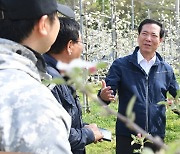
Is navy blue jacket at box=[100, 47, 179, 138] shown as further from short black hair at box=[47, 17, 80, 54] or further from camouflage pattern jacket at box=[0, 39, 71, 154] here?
camouflage pattern jacket at box=[0, 39, 71, 154]

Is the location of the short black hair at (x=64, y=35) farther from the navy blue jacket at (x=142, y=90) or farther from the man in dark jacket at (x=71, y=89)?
the navy blue jacket at (x=142, y=90)

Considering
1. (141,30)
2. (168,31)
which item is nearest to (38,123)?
(141,30)

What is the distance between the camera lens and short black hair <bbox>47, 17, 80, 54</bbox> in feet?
9.15

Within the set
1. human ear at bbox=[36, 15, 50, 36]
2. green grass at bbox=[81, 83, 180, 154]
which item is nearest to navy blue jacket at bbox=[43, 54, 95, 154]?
human ear at bbox=[36, 15, 50, 36]

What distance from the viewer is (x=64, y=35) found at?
9.21ft

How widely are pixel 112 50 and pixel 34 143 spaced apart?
445 inches

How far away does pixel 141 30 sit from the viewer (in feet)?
13.1

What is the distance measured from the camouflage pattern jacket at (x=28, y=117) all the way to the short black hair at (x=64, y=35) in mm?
1450

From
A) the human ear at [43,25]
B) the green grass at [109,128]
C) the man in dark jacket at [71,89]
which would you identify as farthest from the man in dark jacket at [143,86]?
the human ear at [43,25]

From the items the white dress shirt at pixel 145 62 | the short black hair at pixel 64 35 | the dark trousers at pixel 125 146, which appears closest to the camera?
the short black hair at pixel 64 35

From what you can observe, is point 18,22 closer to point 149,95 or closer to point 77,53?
point 77,53

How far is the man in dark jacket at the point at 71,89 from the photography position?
2.62m

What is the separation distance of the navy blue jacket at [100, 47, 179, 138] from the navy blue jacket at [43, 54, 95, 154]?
0.98 metres

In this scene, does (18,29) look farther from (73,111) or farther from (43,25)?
(73,111)
